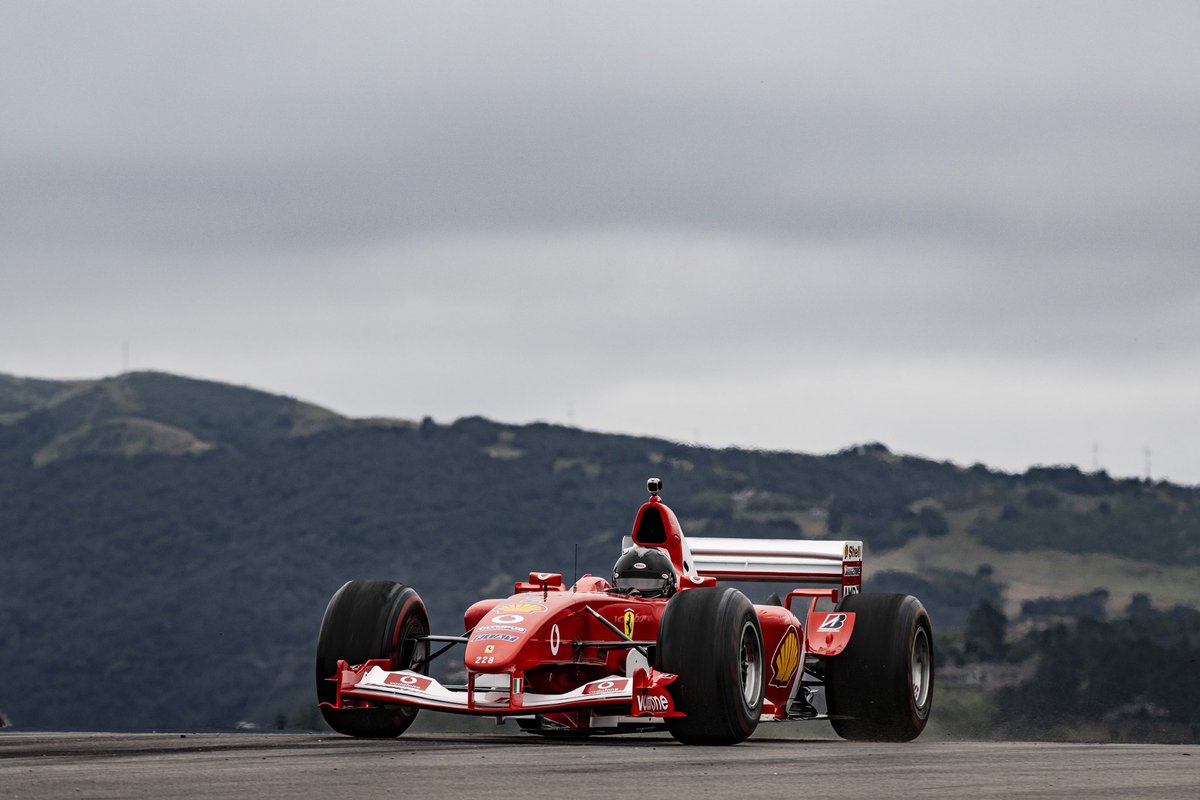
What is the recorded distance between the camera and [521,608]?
2172 centimetres

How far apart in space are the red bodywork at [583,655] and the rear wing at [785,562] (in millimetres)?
621

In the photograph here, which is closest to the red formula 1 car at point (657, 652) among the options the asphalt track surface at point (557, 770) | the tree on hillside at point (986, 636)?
the asphalt track surface at point (557, 770)

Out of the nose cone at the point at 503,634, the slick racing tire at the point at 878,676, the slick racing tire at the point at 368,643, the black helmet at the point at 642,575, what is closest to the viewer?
the nose cone at the point at 503,634

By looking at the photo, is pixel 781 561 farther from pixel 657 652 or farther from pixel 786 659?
pixel 657 652

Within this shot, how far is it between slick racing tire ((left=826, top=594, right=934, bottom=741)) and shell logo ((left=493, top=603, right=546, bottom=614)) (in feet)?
15.2

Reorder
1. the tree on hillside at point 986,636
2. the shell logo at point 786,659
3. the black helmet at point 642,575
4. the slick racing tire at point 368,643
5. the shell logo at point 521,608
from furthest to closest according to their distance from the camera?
1. the tree on hillside at point 986,636
2. the black helmet at point 642,575
3. the shell logo at point 786,659
4. the slick racing tire at point 368,643
5. the shell logo at point 521,608

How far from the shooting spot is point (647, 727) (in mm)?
21703

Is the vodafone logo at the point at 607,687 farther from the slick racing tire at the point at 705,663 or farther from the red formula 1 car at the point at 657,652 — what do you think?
the slick racing tire at the point at 705,663

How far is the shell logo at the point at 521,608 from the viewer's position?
21.6 metres

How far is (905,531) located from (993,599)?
31.0m

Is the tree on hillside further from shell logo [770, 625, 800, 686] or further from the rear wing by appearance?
shell logo [770, 625, 800, 686]

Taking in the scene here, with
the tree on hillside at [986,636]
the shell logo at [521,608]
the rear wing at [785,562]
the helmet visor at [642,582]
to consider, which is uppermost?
the rear wing at [785,562]

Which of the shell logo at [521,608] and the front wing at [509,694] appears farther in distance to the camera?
the shell logo at [521,608]

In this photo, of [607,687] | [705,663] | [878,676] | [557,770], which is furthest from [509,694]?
[878,676]
